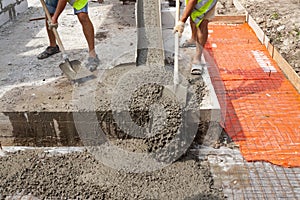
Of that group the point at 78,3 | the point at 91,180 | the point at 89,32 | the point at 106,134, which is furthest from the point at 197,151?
the point at 78,3

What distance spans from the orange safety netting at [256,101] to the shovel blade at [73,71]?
5.48ft

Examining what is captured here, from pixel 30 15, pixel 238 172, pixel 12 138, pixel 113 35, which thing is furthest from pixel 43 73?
pixel 30 15

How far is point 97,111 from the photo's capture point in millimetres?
3367

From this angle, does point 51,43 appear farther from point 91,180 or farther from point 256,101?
point 256,101

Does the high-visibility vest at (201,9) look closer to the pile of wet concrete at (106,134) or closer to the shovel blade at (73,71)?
the pile of wet concrete at (106,134)

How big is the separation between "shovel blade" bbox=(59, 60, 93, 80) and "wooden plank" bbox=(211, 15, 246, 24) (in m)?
3.45

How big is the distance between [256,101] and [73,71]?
2.22 metres

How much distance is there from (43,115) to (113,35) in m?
2.55

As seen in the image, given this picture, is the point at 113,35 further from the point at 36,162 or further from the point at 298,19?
the point at 298,19

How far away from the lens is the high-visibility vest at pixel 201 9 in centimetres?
402

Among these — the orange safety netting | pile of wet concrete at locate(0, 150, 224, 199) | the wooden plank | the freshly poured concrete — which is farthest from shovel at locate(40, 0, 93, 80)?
the wooden plank

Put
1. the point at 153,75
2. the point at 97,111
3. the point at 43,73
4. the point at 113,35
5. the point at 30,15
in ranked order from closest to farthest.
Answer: the point at 97,111, the point at 153,75, the point at 43,73, the point at 113,35, the point at 30,15

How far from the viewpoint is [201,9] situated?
13.3 ft

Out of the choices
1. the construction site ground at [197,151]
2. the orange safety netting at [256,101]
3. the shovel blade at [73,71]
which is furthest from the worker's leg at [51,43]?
the orange safety netting at [256,101]
